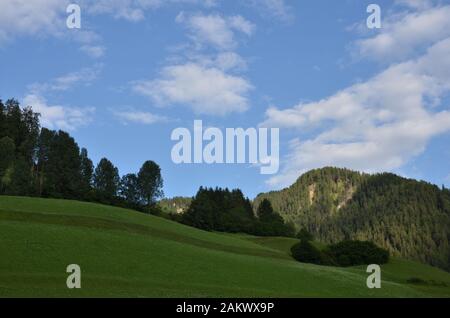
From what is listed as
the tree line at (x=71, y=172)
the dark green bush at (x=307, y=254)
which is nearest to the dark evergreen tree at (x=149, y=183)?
the tree line at (x=71, y=172)

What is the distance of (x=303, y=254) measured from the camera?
105062 millimetres

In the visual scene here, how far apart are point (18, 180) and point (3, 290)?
105m

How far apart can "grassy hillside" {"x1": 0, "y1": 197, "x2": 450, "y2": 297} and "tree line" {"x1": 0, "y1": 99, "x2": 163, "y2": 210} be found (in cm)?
6747

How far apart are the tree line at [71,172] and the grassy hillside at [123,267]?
6747cm

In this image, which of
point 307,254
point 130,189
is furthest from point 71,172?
point 307,254

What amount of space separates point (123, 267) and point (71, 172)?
110227 millimetres

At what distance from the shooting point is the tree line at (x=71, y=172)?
15312 centimetres

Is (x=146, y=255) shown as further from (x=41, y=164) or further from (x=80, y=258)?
(x=41, y=164)

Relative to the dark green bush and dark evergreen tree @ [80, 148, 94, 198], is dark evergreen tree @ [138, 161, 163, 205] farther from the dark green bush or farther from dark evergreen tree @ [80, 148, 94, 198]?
the dark green bush

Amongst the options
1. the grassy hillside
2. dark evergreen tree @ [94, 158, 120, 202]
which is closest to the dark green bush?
the grassy hillside

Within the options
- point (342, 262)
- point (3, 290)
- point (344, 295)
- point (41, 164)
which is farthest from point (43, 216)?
point (41, 164)

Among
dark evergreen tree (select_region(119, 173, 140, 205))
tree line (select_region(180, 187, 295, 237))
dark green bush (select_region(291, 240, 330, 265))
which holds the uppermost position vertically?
dark evergreen tree (select_region(119, 173, 140, 205))

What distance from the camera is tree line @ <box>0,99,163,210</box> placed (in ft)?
502

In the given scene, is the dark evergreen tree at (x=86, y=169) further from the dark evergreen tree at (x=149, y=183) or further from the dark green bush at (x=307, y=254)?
the dark green bush at (x=307, y=254)
